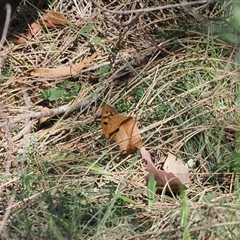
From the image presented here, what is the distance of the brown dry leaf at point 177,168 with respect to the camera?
81.7 inches

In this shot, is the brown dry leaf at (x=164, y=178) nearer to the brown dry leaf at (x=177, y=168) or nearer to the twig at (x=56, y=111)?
the brown dry leaf at (x=177, y=168)

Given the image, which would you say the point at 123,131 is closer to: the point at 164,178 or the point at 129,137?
the point at 129,137

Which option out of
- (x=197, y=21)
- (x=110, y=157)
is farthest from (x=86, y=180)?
(x=197, y=21)

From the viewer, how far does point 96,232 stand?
174 cm

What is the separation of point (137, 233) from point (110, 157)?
48 centimetres

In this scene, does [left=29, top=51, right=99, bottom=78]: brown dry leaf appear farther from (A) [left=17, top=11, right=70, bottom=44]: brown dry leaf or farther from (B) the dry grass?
(A) [left=17, top=11, right=70, bottom=44]: brown dry leaf

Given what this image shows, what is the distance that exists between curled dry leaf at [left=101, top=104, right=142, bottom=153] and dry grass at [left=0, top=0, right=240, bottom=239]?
0.09 feet

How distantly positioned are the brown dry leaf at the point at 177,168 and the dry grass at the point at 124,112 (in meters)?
0.04

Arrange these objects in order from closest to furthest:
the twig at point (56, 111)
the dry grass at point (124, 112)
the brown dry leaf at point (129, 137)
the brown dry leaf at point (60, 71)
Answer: the dry grass at point (124, 112)
the brown dry leaf at point (129, 137)
the twig at point (56, 111)
the brown dry leaf at point (60, 71)

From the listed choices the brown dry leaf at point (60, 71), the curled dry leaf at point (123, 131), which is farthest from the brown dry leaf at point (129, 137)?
the brown dry leaf at point (60, 71)

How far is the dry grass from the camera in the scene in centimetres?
182

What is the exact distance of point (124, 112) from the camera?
2426 millimetres

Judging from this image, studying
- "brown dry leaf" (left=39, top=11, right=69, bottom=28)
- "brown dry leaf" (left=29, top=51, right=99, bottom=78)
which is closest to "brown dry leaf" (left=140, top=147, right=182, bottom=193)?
"brown dry leaf" (left=29, top=51, right=99, bottom=78)

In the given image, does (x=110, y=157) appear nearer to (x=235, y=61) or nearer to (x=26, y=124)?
(x=26, y=124)
